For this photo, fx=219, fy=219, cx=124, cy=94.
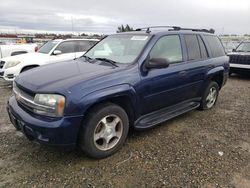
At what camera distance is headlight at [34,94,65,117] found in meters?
2.55

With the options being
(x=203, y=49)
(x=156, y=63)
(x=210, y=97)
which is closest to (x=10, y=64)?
(x=156, y=63)

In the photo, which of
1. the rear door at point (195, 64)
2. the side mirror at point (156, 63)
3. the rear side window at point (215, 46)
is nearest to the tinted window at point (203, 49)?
the rear door at point (195, 64)

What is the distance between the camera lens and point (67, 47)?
7883mm

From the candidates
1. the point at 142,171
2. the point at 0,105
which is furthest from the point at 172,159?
the point at 0,105

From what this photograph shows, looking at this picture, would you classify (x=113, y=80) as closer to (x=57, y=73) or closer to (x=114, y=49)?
(x=57, y=73)

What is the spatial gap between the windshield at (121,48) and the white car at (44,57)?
342cm

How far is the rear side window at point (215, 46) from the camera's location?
4898 millimetres

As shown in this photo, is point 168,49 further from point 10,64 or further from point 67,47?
point 10,64

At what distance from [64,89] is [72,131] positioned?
514mm

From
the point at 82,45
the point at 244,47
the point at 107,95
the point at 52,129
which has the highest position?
the point at 82,45

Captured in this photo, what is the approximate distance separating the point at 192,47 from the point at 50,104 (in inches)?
119

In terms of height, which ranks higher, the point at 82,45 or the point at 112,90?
the point at 82,45

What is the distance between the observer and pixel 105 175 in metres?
2.72

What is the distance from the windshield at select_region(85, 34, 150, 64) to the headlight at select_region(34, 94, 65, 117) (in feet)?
4.24
